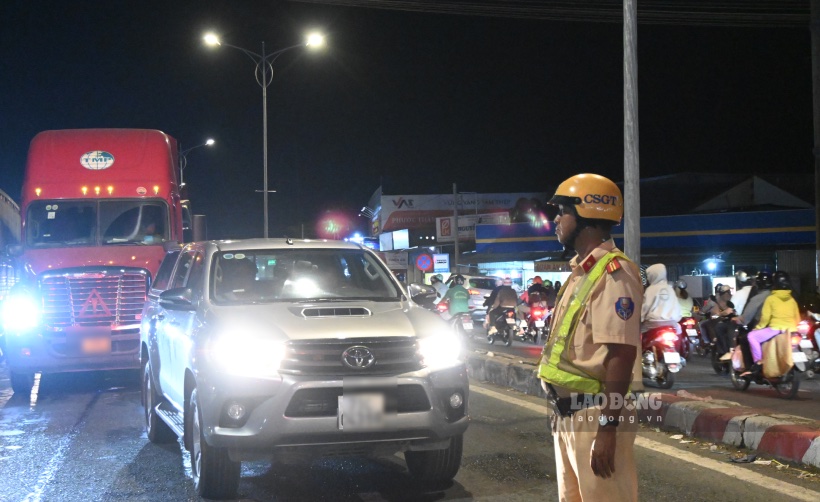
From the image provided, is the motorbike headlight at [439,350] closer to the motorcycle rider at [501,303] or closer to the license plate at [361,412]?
the license plate at [361,412]

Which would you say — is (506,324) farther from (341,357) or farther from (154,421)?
(341,357)

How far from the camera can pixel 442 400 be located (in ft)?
20.4

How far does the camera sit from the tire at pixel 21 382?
12438 mm

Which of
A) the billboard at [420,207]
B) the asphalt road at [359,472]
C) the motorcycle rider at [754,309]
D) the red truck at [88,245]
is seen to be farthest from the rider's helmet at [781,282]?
the billboard at [420,207]

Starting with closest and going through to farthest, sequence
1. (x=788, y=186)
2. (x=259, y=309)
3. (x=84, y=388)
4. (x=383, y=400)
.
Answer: (x=383, y=400), (x=259, y=309), (x=84, y=388), (x=788, y=186)

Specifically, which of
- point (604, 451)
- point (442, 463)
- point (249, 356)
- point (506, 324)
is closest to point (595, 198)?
point (604, 451)

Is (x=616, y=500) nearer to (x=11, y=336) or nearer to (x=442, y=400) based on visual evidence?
(x=442, y=400)

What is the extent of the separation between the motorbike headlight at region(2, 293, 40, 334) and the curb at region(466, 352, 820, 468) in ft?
26.3

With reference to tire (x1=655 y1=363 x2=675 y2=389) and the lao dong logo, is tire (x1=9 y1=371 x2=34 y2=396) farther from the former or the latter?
tire (x1=655 y1=363 x2=675 y2=389)

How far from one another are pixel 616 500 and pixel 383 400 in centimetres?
258

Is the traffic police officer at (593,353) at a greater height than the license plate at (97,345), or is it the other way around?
the traffic police officer at (593,353)

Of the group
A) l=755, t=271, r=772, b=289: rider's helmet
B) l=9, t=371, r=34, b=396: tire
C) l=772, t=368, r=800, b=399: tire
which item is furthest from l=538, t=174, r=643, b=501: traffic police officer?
l=9, t=371, r=34, b=396: tire

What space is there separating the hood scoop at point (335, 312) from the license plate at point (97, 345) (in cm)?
702

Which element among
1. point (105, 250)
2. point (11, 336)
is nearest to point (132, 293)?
point (105, 250)
